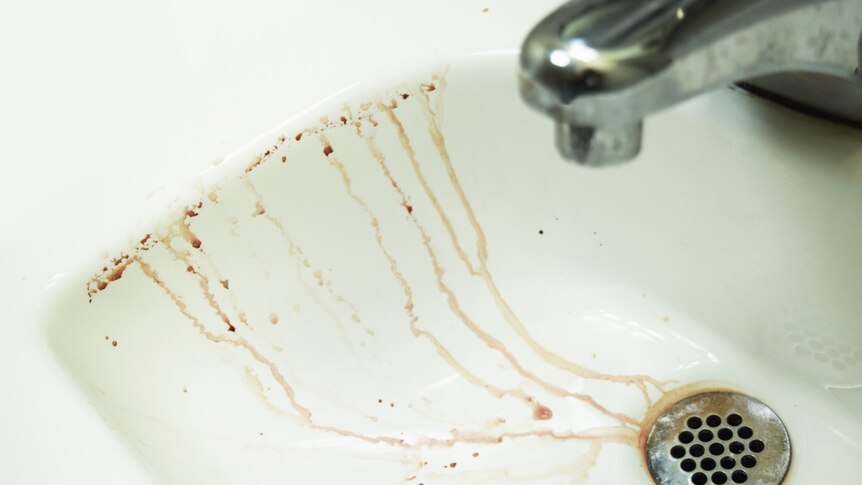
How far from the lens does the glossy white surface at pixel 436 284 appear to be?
17.7 inches

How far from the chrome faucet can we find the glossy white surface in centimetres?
17

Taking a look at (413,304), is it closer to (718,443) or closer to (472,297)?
(472,297)

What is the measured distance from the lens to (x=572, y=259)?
55 centimetres

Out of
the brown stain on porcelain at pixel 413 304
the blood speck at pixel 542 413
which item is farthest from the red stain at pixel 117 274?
the blood speck at pixel 542 413

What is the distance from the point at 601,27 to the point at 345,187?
0.27 m

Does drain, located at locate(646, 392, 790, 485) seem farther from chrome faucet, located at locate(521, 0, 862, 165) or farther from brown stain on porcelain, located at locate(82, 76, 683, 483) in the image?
chrome faucet, located at locate(521, 0, 862, 165)

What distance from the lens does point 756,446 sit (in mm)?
489

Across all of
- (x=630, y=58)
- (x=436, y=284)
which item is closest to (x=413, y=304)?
(x=436, y=284)

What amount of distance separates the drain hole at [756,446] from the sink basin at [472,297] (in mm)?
17

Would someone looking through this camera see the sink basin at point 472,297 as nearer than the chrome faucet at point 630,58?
No

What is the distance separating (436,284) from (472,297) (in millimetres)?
22

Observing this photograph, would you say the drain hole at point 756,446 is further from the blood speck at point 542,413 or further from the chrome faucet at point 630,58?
the chrome faucet at point 630,58

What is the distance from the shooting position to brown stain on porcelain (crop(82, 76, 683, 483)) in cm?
48

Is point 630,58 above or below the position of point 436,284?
above
